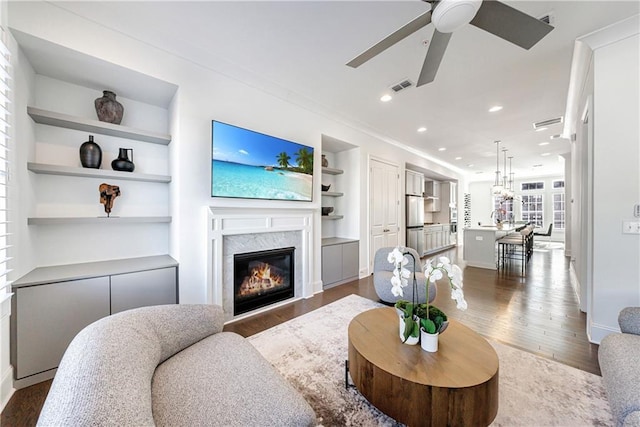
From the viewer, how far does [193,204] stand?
262cm

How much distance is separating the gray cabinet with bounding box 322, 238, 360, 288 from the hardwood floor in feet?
0.53

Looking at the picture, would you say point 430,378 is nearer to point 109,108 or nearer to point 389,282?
point 389,282

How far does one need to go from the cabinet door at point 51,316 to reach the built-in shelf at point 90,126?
1438mm

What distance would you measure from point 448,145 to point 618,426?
5859mm

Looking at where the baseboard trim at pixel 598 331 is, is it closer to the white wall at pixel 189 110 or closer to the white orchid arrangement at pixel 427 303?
the white orchid arrangement at pixel 427 303

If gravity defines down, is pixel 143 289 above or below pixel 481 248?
above

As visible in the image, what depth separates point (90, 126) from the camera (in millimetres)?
2283

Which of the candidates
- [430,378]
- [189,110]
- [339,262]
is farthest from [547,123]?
[189,110]

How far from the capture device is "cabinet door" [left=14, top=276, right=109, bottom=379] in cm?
176

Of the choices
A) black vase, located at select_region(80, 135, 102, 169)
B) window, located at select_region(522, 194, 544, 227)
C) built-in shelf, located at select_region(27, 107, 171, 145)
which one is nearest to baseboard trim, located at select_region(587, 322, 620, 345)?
built-in shelf, located at select_region(27, 107, 171, 145)

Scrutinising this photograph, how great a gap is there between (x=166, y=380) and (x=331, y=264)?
10.0ft

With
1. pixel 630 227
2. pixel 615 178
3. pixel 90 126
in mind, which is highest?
pixel 90 126

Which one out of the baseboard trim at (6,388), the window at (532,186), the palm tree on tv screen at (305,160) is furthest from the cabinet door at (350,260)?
the window at (532,186)

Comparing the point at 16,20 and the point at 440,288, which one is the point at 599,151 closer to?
the point at 440,288
